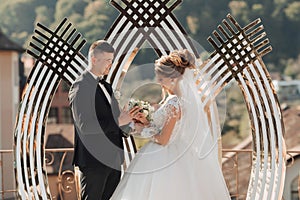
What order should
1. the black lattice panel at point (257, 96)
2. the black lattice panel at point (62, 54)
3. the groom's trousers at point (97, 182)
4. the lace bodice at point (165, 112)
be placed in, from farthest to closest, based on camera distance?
the black lattice panel at point (62, 54), the black lattice panel at point (257, 96), the groom's trousers at point (97, 182), the lace bodice at point (165, 112)

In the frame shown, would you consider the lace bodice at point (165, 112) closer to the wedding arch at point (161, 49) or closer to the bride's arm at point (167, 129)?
the bride's arm at point (167, 129)

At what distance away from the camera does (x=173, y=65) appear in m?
5.80

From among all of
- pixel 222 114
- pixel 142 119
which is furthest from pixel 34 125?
pixel 222 114

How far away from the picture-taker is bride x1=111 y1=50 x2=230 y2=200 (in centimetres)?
577

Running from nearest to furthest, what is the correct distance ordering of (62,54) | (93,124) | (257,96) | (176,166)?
(93,124), (176,166), (257,96), (62,54)

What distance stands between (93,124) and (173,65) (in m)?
0.75

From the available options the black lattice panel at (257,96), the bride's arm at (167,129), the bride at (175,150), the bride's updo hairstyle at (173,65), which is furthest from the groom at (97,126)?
the black lattice panel at (257,96)

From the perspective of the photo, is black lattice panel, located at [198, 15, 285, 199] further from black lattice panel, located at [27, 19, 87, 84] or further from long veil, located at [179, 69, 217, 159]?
black lattice panel, located at [27, 19, 87, 84]

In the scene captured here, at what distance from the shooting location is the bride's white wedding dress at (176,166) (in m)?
5.77

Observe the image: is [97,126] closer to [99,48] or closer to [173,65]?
[99,48]

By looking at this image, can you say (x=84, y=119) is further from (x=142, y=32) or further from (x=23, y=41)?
(x=23, y=41)

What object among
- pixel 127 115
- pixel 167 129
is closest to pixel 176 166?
pixel 167 129

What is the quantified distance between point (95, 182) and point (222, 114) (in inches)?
45.9

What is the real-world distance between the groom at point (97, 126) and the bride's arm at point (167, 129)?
25cm
